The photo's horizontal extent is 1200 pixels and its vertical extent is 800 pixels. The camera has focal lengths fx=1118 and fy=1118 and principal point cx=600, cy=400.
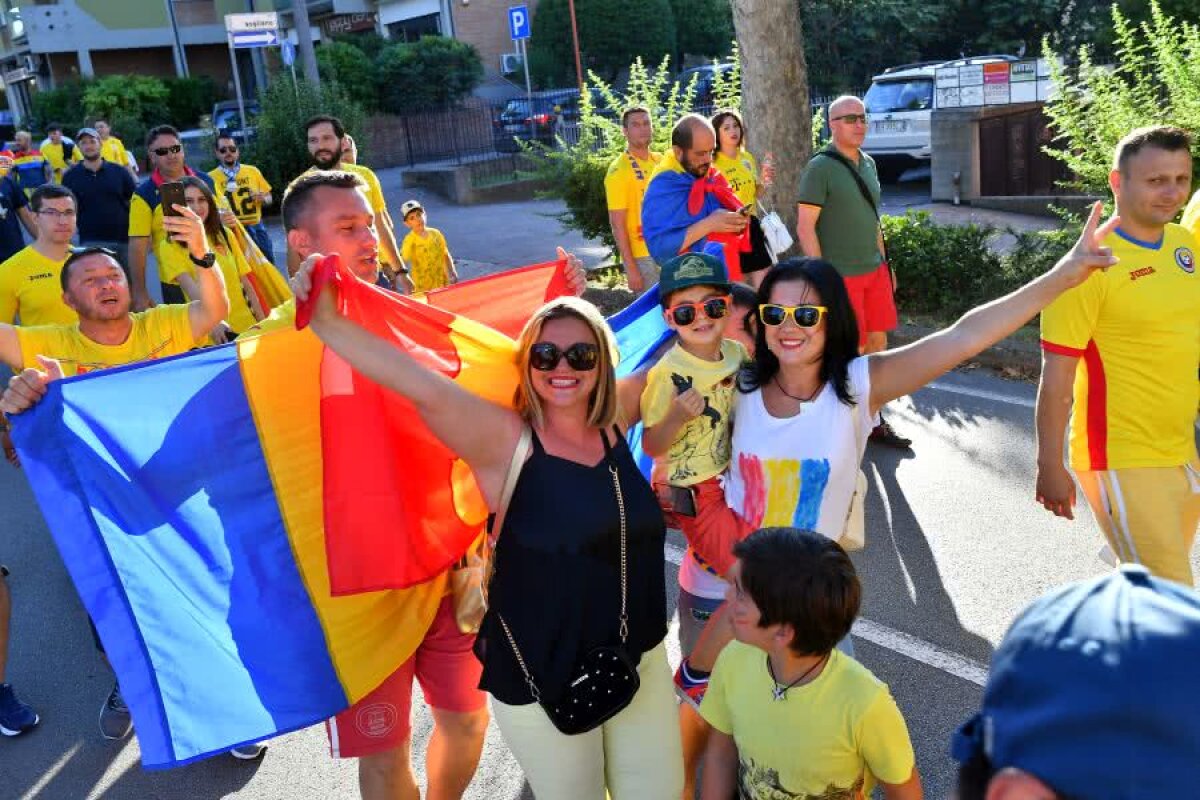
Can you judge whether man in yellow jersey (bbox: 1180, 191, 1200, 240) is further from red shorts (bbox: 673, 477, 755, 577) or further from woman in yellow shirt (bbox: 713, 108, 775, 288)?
woman in yellow shirt (bbox: 713, 108, 775, 288)

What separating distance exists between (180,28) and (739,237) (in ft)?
145

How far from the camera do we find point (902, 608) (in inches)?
201

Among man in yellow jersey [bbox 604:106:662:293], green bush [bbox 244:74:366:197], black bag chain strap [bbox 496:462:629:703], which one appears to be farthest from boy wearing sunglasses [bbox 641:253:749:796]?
green bush [bbox 244:74:366:197]

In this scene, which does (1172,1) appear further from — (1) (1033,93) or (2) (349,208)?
(2) (349,208)

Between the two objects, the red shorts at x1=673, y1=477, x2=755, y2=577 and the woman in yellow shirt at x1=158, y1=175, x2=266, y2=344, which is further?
the woman in yellow shirt at x1=158, y1=175, x2=266, y2=344

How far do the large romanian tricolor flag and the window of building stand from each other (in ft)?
128

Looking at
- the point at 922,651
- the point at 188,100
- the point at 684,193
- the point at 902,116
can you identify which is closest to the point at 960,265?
the point at 684,193

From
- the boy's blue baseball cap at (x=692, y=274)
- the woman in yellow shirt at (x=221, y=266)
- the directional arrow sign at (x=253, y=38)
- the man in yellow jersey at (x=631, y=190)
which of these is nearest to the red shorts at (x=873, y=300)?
the man in yellow jersey at (x=631, y=190)

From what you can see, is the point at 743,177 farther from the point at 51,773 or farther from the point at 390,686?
the point at 51,773

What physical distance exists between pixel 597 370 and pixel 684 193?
13.1ft

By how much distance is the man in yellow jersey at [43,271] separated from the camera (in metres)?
6.43

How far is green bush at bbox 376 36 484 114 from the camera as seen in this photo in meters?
31.4

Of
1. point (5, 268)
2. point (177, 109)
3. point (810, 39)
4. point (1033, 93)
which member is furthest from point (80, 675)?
point (177, 109)

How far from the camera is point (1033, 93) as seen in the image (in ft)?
54.4
